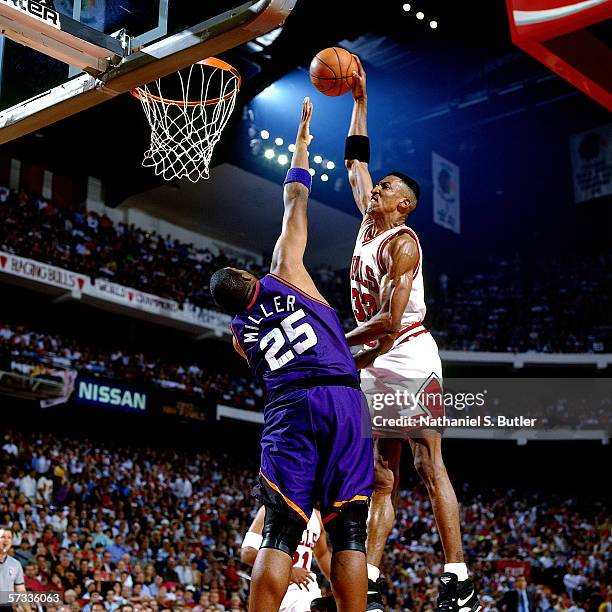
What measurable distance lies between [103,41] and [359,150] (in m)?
1.74

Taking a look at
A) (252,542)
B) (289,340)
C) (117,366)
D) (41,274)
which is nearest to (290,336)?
(289,340)

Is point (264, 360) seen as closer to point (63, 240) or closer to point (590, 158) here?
point (63, 240)

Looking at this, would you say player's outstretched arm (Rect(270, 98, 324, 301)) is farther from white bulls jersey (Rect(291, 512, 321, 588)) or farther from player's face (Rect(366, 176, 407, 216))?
white bulls jersey (Rect(291, 512, 321, 588))

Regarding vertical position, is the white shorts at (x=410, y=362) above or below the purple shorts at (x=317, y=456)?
above

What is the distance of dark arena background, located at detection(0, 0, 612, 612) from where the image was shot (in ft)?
56.0

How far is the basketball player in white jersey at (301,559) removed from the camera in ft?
19.7

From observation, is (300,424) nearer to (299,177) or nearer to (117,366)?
(299,177)

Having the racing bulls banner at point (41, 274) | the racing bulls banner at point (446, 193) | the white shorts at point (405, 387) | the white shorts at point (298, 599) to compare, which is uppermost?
the racing bulls banner at point (446, 193)

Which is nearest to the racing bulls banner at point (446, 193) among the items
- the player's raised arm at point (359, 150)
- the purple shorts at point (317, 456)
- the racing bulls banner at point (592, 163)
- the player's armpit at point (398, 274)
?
the racing bulls banner at point (592, 163)

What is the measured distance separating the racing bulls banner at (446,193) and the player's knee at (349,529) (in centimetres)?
2422

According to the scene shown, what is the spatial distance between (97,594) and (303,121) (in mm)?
8032

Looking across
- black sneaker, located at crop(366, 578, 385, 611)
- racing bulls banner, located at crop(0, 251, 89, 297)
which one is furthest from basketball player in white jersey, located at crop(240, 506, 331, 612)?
racing bulls banner, located at crop(0, 251, 89, 297)

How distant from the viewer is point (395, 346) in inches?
202

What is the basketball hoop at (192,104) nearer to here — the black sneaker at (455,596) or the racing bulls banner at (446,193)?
the black sneaker at (455,596)
